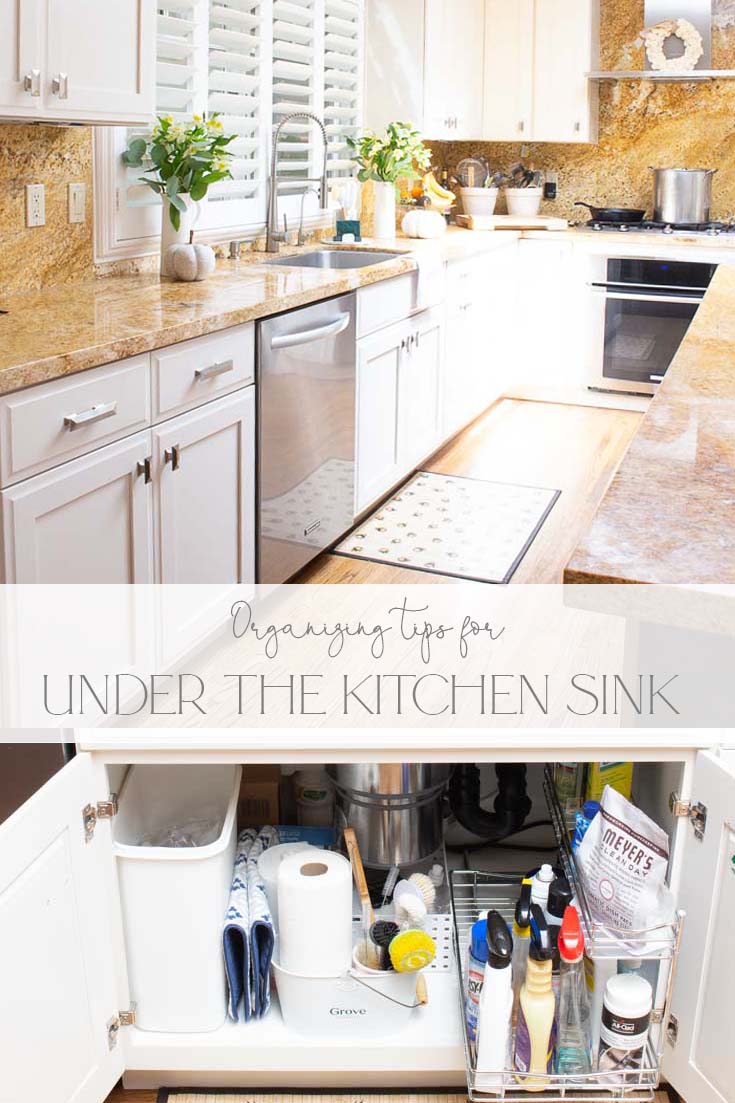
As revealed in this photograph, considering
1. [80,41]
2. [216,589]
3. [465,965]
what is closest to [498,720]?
[216,589]

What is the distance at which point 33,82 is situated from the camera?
239 cm

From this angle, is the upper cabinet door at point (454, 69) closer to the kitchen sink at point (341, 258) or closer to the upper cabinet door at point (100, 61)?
the kitchen sink at point (341, 258)

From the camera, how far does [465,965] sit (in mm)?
1671

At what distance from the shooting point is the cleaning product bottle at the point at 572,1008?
59.1 inches

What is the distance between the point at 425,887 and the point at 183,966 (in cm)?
43

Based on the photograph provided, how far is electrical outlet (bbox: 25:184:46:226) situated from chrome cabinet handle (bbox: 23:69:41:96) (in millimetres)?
502

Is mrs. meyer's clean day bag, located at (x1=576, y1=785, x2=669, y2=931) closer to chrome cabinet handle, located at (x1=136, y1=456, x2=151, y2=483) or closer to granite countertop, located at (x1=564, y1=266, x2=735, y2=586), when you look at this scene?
granite countertop, located at (x1=564, y1=266, x2=735, y2=586)

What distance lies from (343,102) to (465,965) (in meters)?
4.13

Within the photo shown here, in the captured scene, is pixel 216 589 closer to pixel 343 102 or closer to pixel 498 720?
pixel 498 720

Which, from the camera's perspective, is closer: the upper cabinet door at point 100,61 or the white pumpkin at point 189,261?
the upper cabinet door at point 100,61

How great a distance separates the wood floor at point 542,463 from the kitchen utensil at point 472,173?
1.18 metres

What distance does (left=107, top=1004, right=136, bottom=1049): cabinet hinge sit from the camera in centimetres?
159

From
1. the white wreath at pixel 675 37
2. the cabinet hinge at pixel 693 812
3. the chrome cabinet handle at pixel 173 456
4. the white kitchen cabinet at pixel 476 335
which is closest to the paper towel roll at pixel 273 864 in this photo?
the cabinet hinge at pixel 693 812

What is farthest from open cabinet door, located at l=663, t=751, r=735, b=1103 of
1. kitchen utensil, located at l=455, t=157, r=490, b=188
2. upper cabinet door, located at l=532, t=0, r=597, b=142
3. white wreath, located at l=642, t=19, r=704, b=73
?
white wreath, located at l=642, t=19, r=704, b=73
